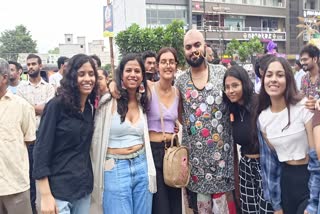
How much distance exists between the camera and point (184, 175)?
325cm

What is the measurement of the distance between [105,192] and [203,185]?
0.98m

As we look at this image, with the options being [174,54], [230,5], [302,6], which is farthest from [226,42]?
[174,54]

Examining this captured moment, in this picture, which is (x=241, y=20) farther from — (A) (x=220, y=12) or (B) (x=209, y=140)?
(B) (x=209, y=140)

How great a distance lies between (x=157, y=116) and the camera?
332 cm

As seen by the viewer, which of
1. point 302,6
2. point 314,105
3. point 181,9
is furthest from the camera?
point 302,6

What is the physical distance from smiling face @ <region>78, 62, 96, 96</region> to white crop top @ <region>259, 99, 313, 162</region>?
60.6 inches

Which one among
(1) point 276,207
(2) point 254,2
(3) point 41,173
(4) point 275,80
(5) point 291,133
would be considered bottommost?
(1) point 276,207

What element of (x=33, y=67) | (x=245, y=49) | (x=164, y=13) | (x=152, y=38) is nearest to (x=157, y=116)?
(x=33, y=67)

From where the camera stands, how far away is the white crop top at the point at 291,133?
106 inches

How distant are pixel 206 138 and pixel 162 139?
433 mm

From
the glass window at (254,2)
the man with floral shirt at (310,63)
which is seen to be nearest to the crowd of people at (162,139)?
the man with floral shirt at (310,63)

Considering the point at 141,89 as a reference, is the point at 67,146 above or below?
below

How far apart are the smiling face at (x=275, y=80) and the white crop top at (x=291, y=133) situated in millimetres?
159

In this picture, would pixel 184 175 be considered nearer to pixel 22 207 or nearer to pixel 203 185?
pixel 203 185
